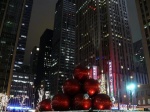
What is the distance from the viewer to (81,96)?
8.94 m

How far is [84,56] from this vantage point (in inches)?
4003

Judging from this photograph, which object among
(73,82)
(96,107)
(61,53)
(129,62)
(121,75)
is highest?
(61,53)

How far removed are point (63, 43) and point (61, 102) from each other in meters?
162

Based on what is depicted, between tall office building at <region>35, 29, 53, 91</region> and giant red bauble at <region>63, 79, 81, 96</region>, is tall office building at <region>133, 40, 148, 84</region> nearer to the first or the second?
giant red bauble at <region>63, 79, 81, 96</region>

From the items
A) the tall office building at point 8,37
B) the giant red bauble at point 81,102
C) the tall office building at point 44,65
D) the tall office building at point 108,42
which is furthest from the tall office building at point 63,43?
the giant red bauble at point 81,102

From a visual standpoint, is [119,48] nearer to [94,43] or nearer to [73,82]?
[94,43]

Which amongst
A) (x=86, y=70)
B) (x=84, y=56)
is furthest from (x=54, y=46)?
(x=86, y=70)

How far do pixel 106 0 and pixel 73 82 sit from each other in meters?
94.8

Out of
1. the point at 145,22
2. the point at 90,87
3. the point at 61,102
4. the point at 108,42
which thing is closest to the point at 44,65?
the point at 108,42

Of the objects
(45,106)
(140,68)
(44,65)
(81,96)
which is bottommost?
(45,106)

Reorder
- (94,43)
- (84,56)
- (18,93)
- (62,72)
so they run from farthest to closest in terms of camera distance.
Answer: (62,72)
(18,93)
(84,56)
(94,43)

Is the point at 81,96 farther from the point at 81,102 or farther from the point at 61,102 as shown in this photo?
the point at 61,102

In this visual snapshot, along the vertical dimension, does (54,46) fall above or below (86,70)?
above

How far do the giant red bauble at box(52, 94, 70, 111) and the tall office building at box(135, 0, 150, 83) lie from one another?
1819 inches
